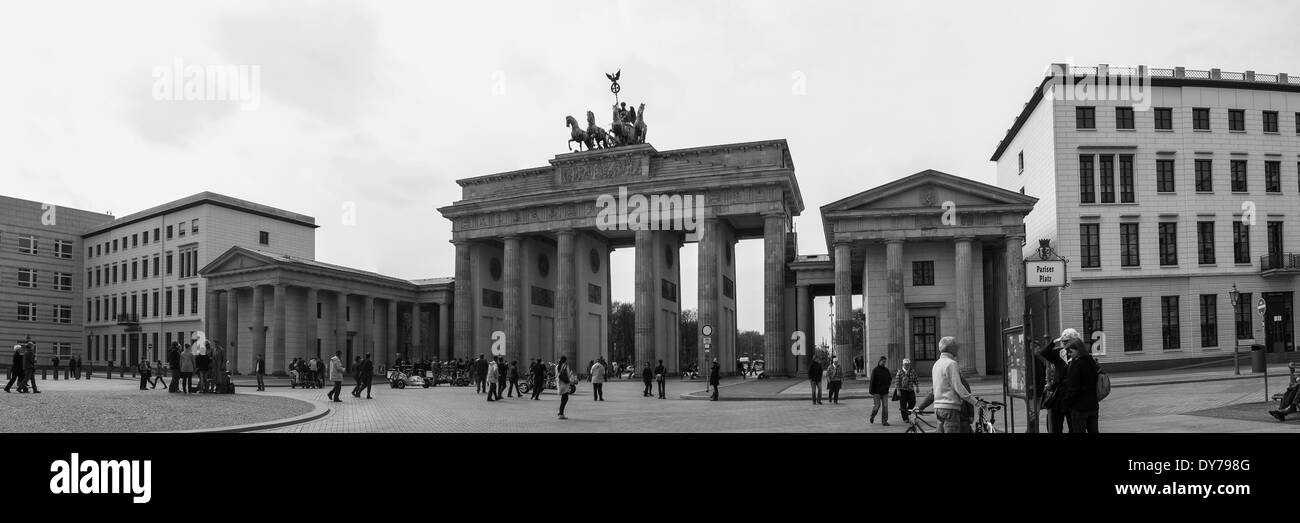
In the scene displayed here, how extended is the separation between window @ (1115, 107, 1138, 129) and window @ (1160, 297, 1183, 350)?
30.3 feet

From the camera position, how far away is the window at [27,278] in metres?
86.2

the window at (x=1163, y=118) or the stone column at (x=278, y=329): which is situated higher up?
the window at (x=1163, y=118)

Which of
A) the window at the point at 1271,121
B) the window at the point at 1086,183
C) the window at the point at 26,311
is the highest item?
the window at the point at 1271,121

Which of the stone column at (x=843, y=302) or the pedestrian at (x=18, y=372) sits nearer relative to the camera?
the pedestrian at (x=18, y=372)

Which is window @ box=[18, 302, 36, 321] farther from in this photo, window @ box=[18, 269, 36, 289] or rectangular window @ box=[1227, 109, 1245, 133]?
rectangular window @ box=[1227, 109, 1245, 133]

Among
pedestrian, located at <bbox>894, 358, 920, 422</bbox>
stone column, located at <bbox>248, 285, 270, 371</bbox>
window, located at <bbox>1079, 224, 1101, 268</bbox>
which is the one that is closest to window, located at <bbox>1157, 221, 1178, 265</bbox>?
window, located at <bbox>1079, 224, 1101, 268</bbox>

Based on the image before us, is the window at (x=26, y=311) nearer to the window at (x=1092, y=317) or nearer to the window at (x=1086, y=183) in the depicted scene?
the window at (x=1092, y=317)

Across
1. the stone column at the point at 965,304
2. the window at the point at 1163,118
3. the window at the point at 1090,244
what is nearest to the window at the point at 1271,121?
the window at the point at 1163,118

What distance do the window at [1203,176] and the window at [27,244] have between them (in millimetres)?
97777

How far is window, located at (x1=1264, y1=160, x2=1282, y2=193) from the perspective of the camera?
46.4 meters
